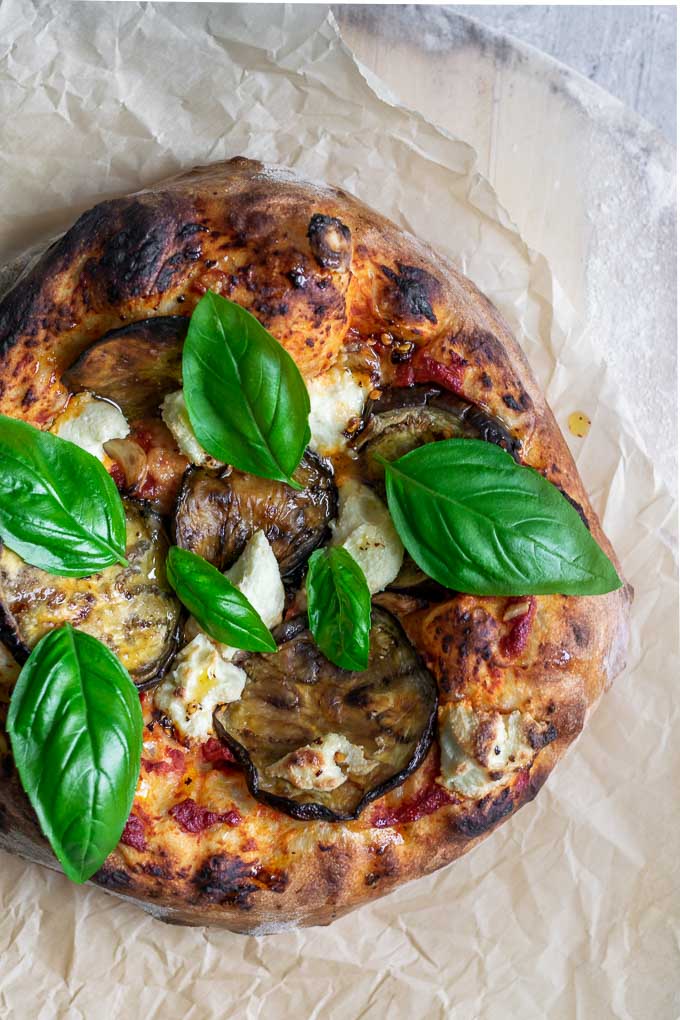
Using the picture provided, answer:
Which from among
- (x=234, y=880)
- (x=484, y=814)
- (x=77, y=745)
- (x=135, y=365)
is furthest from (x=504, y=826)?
(x=135, y=365)

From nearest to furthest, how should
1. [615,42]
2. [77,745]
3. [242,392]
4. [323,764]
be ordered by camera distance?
1. [77,745]
2. [242,392]
3. [323,764]
4. [615,42]

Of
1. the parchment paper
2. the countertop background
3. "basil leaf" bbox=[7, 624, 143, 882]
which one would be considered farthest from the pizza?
the countertop background

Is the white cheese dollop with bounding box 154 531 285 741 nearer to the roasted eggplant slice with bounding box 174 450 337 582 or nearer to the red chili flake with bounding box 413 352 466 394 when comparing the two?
the roasted eggplant slice with bounding box 174 450 337 582

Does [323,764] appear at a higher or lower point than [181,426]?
lower

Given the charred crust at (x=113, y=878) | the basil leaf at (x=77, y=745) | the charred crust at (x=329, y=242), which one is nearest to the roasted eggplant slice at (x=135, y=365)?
the charred crust at (x=329, y=242)

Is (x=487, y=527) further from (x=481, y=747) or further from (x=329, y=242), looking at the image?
(x=329, y=242)

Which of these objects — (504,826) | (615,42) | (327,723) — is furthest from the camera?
(615,42)
